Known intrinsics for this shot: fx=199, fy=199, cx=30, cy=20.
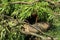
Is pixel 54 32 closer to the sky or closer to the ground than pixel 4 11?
closer to the ground

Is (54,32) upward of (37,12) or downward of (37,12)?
downward

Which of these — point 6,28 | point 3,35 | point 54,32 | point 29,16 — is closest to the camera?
point 6,28

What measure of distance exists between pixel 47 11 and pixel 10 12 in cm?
49

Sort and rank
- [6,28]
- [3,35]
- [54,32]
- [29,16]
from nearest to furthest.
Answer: [6,28] < [3,35] < [54,32] < [29,16]

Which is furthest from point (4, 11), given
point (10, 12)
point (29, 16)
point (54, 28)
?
point (54, 28)

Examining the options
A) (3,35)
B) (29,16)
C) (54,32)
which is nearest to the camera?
(3,35)

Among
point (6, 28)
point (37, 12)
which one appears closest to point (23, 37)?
point (6, 28)

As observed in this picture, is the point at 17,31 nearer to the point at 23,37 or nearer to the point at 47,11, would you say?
the point at 23,37

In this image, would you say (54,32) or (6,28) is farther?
(54,32)

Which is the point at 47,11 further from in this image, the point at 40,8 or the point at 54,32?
the point at 54,32

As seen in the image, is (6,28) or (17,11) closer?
(6,28)

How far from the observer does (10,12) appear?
2.66 metres

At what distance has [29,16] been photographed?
262 centimetres

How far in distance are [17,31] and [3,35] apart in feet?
0.59
